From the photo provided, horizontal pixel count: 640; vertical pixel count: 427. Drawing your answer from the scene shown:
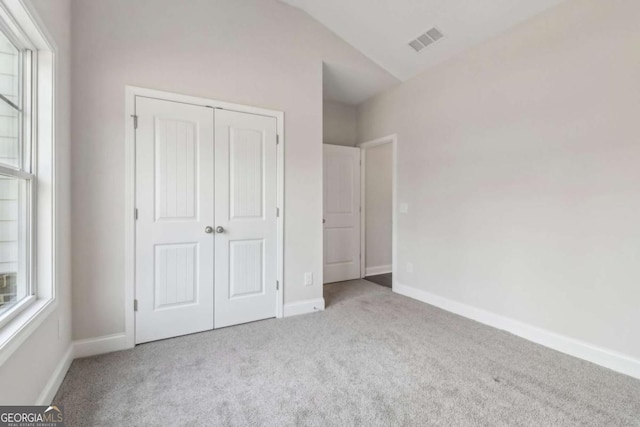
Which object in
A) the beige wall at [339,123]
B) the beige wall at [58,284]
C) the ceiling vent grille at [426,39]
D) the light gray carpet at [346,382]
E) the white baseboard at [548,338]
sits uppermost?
the ceiling vent grille at [426,39]

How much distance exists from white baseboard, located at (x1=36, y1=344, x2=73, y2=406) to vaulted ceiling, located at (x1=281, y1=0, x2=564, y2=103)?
3.69 meters

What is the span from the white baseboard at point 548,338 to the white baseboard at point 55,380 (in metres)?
3.39

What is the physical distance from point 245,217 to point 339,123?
2.51 m

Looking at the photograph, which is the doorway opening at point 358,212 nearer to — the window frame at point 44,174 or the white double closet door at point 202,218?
the white double closet door at point 202,218

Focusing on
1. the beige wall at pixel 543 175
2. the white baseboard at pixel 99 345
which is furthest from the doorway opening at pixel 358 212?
the white baseboard at pixel 99 345

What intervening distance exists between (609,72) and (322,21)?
2.61 metres

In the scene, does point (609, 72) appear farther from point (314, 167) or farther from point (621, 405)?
point (314, 167)

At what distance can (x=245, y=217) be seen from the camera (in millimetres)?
2873

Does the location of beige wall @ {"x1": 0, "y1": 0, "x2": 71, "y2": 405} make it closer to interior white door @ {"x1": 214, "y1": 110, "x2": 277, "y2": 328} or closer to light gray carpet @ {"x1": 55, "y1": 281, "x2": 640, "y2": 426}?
light gray carpet @ {"x1": 55, "y1": 281, "x2": 640, "y2": 426}

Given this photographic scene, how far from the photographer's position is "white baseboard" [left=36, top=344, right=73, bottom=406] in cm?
164

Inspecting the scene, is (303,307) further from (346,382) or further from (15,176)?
(15,176)

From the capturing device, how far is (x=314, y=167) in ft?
10.5

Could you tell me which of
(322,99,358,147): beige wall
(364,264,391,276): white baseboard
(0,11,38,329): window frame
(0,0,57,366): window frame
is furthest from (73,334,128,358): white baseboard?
(322,99,358,147): beige wall

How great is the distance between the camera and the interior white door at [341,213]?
4410 mm
